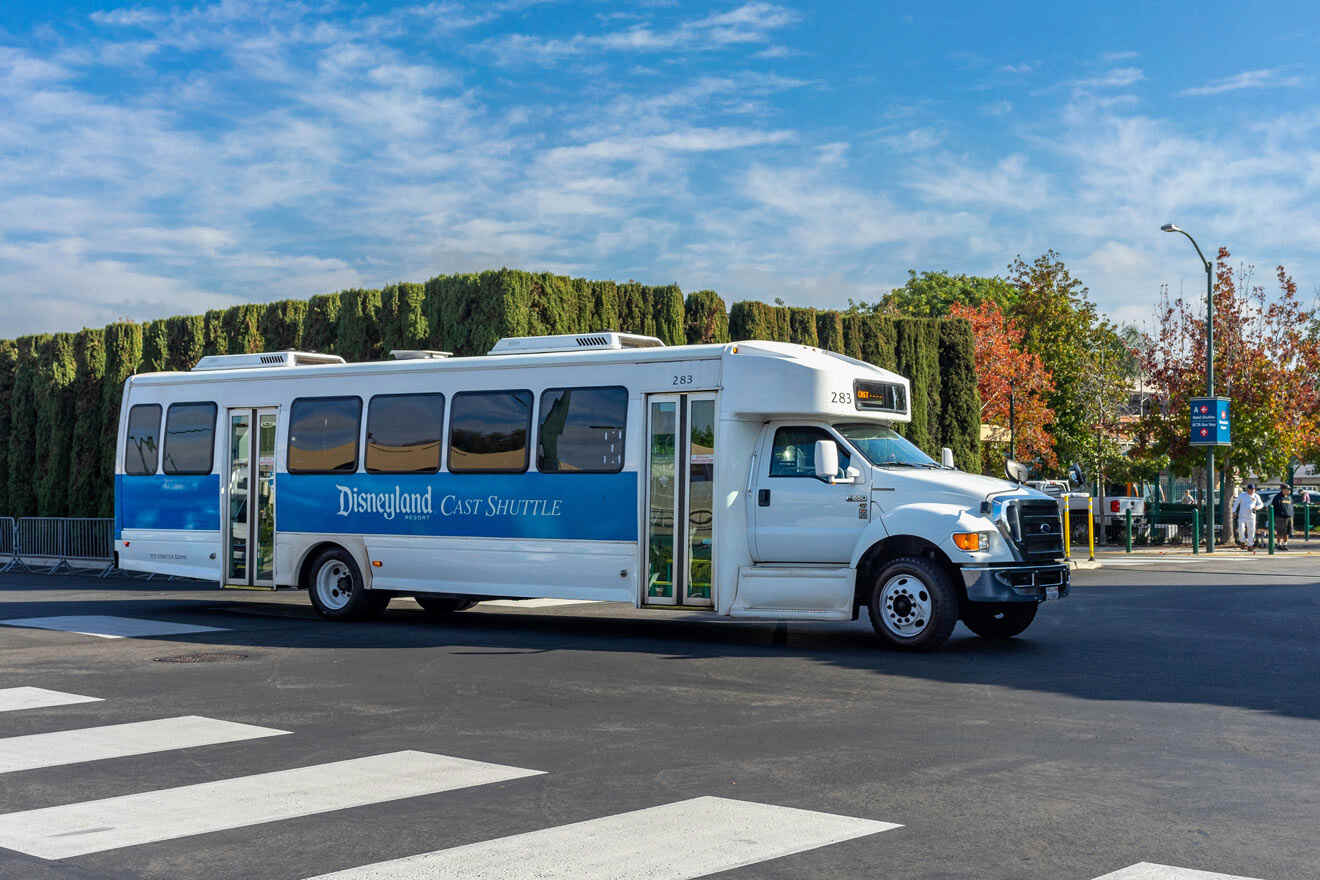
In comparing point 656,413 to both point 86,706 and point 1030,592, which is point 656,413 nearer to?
point 1030,592

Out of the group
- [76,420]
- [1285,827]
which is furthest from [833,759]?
[76,420]

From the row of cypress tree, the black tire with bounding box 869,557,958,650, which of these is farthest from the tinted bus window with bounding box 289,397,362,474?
the black tire with bounding box 869,557,958,650

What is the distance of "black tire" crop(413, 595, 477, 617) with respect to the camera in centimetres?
1741

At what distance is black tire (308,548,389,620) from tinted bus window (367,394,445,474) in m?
1.20

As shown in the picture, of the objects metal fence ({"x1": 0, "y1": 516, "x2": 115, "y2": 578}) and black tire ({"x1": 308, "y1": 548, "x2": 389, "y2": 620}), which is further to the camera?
metal fence ({"x1": 0, "y1": 516, "x2": 115, "y2": 578})

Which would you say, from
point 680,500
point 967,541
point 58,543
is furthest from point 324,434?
point 58,543

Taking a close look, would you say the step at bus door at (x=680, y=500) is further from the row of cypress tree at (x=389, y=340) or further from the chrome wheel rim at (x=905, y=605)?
the row of cypress tree at (x=389, y=340)

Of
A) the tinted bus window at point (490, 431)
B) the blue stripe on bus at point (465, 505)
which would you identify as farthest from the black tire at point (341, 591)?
the tinted bus window at point (490, 431)

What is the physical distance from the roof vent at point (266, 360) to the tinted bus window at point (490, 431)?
2.63m

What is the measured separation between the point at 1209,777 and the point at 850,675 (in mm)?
4279

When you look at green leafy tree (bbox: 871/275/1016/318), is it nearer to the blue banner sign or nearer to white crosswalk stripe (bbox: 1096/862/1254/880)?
the blue banner sign

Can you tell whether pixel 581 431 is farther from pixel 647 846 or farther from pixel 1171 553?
pixel 1171 553

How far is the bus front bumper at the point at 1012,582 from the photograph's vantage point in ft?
41.1

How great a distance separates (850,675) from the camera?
11.3m
